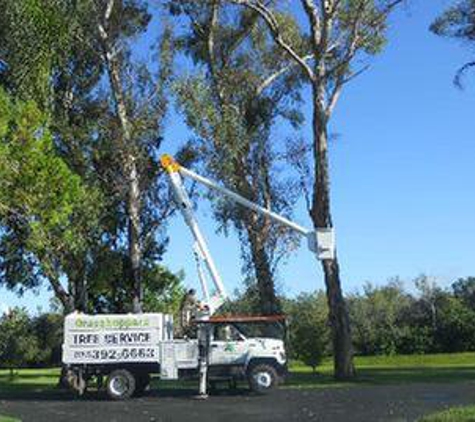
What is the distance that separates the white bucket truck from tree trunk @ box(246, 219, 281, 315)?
11501 mm

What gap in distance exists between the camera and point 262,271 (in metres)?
38.1

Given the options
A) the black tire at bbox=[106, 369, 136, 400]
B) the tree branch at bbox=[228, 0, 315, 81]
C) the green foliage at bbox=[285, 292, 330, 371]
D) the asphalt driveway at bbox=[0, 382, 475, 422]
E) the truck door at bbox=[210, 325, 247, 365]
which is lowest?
the asphalt driveway at bbox=[0, 382, 475, 422]

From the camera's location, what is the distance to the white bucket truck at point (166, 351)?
81.4 ft

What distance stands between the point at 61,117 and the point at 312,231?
13.7 metres

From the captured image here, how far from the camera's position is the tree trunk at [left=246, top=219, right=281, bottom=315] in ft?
125

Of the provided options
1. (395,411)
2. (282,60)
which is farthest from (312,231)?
(282,60)

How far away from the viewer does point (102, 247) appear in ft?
126

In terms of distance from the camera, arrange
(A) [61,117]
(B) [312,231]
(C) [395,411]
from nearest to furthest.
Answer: (C) [395,411], (B) [312,231], (A) [61,117]

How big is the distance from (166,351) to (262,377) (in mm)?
2987

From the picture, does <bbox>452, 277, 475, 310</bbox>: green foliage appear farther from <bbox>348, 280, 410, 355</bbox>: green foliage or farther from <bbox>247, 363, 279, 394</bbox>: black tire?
<bbox>247, 363, 279, 394</bbox>: black tire

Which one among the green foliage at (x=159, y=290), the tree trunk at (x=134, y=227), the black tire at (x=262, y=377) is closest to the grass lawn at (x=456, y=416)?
the black tire at (x=262, y=377)

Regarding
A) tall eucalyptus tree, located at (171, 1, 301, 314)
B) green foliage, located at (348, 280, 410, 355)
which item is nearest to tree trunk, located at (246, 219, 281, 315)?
tall eucalyptus tree, located at (171, 1, 301, 314)

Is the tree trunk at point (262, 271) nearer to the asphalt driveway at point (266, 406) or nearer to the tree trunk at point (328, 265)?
the tree trunk at point (328, 265)

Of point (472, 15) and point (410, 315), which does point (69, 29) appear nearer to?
point (472, 15)
